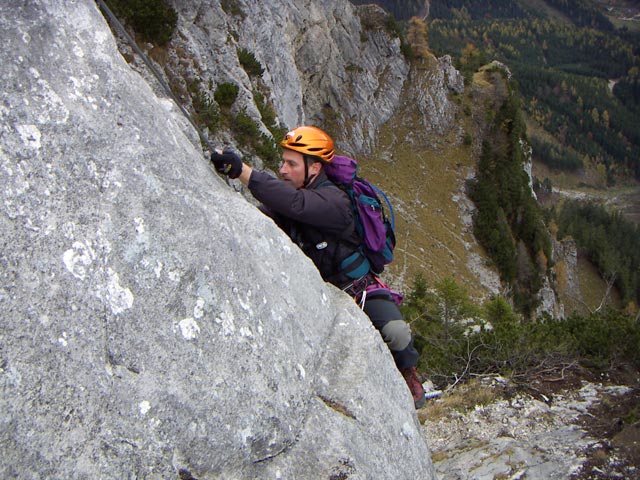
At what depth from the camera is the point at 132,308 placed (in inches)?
151

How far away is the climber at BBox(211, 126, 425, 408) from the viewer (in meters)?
5.27

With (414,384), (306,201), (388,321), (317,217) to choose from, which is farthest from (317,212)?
(414,384)

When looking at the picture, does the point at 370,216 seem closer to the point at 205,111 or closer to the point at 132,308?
the point at 132,308

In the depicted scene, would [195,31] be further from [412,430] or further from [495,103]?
[495,103]

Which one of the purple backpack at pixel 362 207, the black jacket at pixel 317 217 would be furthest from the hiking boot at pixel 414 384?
the purple backpack at pixel 362 207

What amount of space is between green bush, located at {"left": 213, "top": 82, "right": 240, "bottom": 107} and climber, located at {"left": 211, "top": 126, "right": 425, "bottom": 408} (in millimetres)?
17890

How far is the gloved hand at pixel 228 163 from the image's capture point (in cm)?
520

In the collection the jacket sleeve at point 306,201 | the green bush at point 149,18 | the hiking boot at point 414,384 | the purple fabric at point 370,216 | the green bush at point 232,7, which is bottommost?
the green bush at point 232,7

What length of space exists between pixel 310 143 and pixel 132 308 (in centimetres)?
276

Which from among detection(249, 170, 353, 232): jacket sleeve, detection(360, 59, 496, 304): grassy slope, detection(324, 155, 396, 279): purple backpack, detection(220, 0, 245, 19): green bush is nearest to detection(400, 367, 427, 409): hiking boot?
detection(324, 155, 396, 279): purple backpack

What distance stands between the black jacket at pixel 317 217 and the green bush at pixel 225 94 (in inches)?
704

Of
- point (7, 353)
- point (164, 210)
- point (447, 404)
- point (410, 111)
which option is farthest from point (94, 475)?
point (410, 111)

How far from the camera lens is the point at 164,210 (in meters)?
4.26

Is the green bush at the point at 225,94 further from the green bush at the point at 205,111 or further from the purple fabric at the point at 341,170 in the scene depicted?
the purple fabric at the point at 341,170
